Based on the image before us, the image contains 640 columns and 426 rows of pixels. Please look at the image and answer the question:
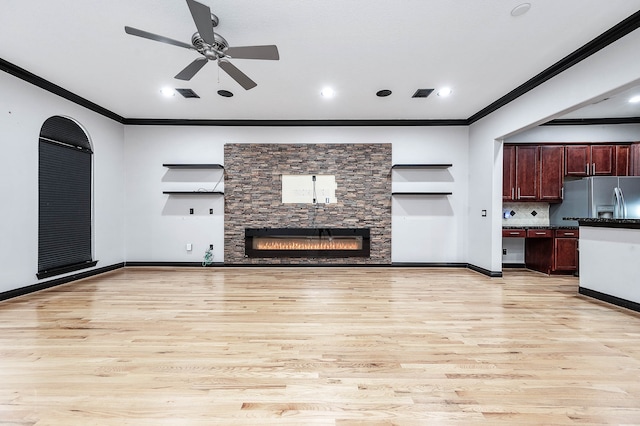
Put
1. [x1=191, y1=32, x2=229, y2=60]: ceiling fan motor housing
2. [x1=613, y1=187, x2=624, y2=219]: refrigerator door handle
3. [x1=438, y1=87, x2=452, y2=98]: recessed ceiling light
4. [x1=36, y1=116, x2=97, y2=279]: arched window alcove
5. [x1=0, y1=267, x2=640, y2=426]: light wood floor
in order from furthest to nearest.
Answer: [x1=613, y1=187, x2=624, y2=219]: refrigerator door handle, [x1=438, y1=87, x2=452, y2=98]: recessed ceiling light, [x1=36, y1=116, x2=97, y2=279]: arched window alcove, [x1=191, y1=32, x2=229, y2=60]: ceiling fan motor housing, [x1=0, y1=267, x2=640, y2=426]: light wood floor

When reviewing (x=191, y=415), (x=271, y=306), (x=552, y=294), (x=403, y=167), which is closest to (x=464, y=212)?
(x=403, y=167)

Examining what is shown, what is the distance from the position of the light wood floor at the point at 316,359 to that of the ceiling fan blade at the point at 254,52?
2529 mm

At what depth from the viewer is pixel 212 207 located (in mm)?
5754

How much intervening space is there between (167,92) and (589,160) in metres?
7.42

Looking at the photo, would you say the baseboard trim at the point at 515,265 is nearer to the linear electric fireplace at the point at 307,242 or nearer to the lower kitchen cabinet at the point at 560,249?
the lower kitchen cabinet at the point at 560,249

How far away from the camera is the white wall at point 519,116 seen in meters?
2.85

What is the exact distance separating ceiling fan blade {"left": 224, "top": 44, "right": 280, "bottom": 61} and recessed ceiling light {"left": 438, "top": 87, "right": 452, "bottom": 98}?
2829 mm

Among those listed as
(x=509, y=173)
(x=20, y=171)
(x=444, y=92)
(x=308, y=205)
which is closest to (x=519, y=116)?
(x=444, y=92)

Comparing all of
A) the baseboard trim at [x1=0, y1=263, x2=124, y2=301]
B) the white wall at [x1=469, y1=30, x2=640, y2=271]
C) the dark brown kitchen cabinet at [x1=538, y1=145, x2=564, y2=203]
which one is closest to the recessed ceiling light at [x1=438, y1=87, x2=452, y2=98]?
the white wall at [x1=469, y1=30, x2=640, y2=271]

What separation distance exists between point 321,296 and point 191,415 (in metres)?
2.35

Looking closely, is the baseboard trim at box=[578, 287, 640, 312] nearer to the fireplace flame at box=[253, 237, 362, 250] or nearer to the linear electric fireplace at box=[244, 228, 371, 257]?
the linear electric fireplace at box=[244, 228, 371, 257]

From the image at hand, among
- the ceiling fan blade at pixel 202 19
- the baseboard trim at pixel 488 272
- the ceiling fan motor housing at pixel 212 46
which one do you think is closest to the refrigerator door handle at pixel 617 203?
the baseboard trim at pixel 488 272

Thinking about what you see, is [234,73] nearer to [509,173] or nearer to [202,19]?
[202,19]

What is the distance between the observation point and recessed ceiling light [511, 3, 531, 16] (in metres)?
2.52
